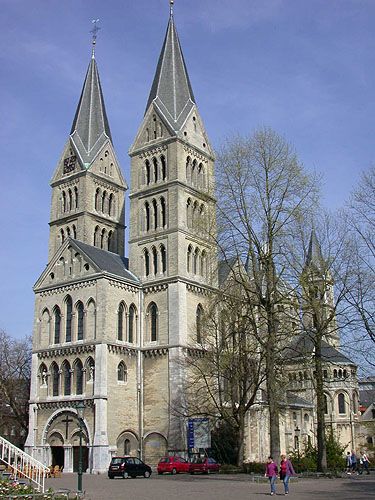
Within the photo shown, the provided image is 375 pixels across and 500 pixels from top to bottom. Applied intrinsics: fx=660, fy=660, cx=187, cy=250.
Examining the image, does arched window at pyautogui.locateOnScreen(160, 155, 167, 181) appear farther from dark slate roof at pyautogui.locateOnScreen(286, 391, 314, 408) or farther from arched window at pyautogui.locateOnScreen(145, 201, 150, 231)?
dark slate roof at pyautogui.locateOnScreen(286, 391, 314, 408)

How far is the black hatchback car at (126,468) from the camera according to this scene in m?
38.0

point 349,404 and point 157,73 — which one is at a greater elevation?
point 157,73

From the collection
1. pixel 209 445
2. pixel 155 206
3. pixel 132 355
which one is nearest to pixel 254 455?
pixel 209 445

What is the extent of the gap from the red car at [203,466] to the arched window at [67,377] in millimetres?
11359

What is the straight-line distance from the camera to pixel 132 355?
4897cm

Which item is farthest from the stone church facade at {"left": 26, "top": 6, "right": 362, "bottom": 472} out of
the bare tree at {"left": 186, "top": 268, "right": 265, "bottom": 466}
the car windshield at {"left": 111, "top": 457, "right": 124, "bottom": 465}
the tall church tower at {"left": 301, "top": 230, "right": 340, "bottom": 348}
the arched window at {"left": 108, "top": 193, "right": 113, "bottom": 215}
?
the tall church tower at {"left": 301, "top": 230, "right": 340, "bottom": 348}

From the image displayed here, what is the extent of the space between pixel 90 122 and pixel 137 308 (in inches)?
867

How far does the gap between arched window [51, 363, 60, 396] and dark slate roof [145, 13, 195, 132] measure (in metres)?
21.2

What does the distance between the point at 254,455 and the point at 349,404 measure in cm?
2252

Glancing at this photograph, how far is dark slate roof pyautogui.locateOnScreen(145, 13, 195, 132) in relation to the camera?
55.4 meters

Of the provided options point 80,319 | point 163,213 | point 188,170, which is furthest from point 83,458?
point 188,170

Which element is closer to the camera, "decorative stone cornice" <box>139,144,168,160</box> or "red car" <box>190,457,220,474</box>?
"red car" <box>190,457,220,474</box>

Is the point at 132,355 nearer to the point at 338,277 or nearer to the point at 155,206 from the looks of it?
the point at 155,206

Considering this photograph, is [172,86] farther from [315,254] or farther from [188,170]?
[315,254]
